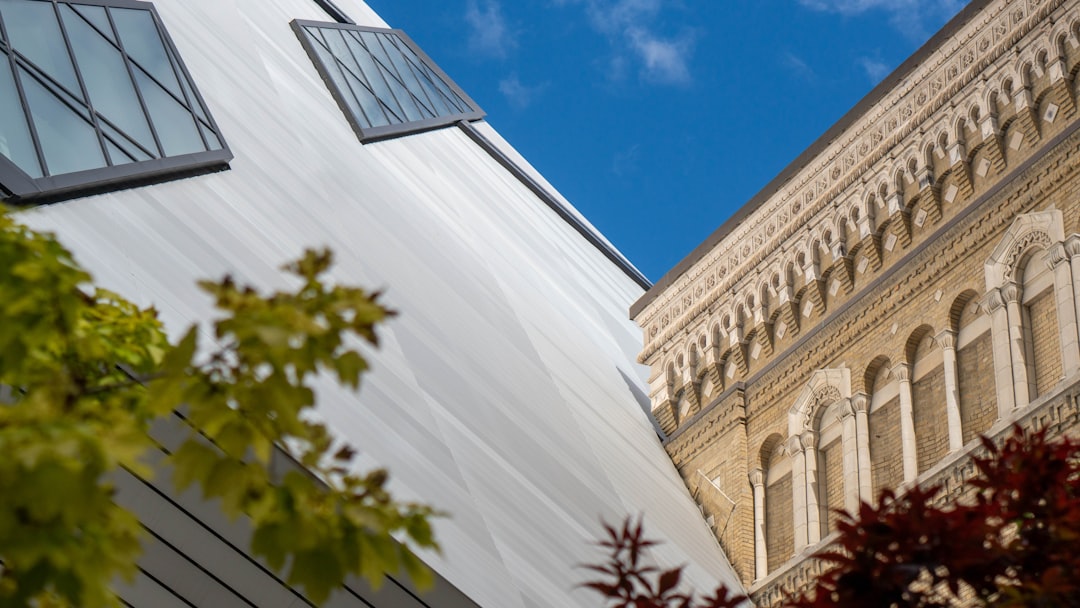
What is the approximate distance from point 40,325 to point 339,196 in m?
15.7

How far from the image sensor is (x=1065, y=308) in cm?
1770

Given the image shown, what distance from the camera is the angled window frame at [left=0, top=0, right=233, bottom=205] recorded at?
456 inches

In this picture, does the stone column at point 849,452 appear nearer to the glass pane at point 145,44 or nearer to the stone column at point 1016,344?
the stone column at point 1016,344

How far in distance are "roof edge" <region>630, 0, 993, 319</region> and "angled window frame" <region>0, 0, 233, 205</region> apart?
380 inches

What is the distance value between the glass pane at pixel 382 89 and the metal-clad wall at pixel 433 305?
3.05 ft

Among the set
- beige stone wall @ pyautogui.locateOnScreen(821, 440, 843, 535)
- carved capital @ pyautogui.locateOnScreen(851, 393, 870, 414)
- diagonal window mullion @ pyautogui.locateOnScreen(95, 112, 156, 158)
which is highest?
carved capital @ pyautogui.locateOnScreen(851, 393, 870, 414)

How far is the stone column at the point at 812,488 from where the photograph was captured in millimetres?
21016

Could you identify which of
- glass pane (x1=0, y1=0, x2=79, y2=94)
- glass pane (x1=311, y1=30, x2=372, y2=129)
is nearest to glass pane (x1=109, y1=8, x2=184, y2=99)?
glass pane (x1=0, y1=0, x2=79, y2=94)

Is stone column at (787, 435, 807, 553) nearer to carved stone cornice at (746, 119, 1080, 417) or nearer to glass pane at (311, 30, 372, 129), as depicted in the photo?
carved stone cornice at (746, 119, 1080, 417)

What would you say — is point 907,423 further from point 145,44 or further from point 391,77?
point 391,77

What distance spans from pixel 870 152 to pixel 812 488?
500cm

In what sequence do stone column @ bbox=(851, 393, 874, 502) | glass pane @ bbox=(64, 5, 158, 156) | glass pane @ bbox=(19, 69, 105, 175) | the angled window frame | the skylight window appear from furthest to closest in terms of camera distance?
the skylight window
stone column @ bbox=(851, 393, 874, 502)
glass pane @ bbox=(64, 5, 158, 156)
glass pane @ bbox=(19, 69, 105, 175)
the angled window frame

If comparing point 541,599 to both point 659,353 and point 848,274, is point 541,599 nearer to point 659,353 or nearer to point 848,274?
point 848,274

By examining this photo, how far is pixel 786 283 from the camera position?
906 inches
